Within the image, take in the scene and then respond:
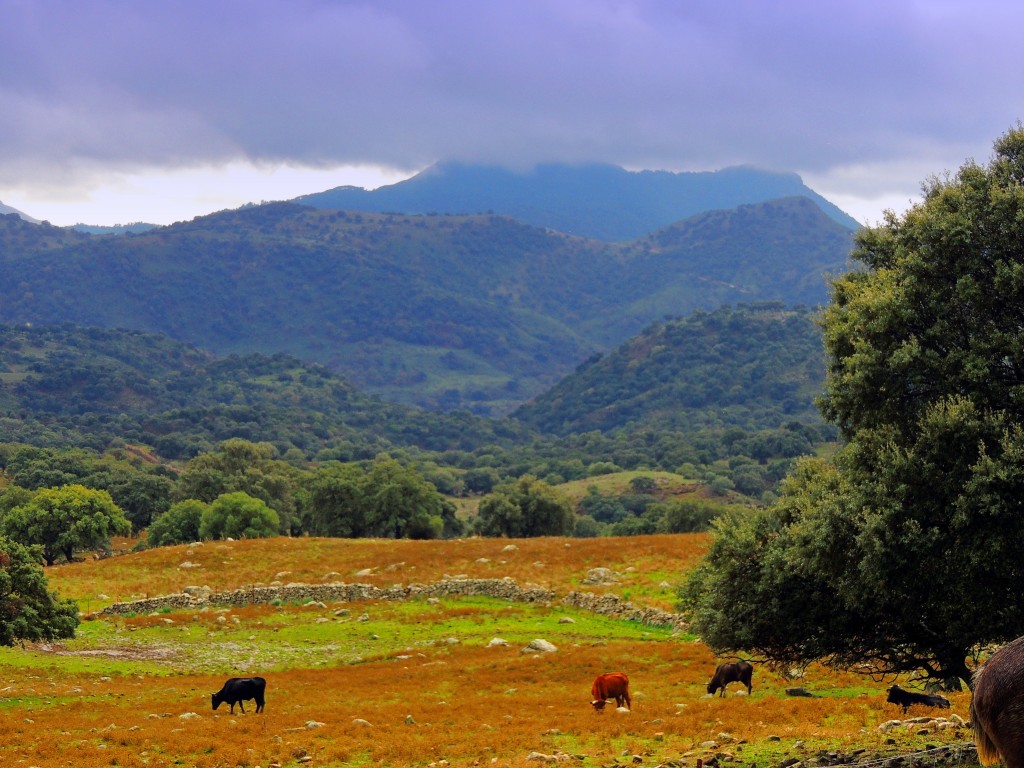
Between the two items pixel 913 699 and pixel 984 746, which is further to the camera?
pixel 913 699

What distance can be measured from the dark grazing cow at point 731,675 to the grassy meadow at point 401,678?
0.50 m

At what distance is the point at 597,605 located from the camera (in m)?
46.1

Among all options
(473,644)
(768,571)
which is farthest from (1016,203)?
(473,644)

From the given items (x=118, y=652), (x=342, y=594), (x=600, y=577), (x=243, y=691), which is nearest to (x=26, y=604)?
(x=243, y=691)

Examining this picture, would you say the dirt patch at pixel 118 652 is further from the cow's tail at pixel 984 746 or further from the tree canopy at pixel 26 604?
the cow's tail at pixel 984 746

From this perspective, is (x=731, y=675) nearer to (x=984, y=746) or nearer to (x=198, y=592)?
(x=984, y=746)

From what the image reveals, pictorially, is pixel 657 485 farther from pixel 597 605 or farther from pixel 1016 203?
pixel 1016 203

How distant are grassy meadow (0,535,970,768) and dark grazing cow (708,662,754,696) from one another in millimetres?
497

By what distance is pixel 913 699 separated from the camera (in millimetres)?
21938

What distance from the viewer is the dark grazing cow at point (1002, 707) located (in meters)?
11.5

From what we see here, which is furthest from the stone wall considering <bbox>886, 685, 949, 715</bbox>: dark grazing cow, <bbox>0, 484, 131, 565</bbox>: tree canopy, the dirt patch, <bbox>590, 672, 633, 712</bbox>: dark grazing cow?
<bbox>0, 484, 131, 565</bbox>: tree canopy

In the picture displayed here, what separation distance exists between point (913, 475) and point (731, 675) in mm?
12054

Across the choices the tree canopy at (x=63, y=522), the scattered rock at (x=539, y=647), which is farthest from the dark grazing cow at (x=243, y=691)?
the tree canopy at (x=63, y=522)

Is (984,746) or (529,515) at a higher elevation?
(984,746)
